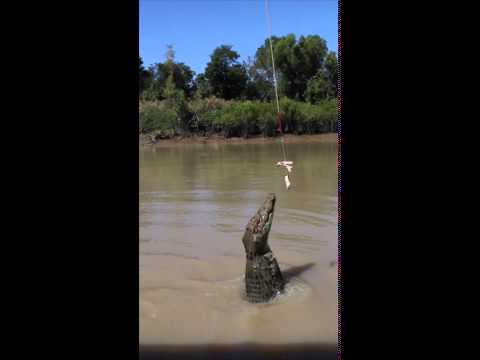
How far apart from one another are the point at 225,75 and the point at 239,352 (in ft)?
112

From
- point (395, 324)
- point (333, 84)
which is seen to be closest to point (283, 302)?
point (395, 324)

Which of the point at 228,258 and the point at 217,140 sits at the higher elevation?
the point at 217,140

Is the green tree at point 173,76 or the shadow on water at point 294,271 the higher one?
the green tree at point 173,76

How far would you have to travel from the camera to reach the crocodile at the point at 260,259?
14.5 ft

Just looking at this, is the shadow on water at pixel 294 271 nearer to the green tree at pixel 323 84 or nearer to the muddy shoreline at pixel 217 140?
the muddy shoreline at pixel 217 140

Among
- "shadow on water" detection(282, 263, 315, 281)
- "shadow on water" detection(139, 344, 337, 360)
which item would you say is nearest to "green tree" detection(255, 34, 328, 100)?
"shadow on water" detection(282, 263, 315, 281)

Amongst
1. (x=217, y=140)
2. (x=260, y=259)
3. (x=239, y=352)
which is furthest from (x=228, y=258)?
(x=217, y=140)

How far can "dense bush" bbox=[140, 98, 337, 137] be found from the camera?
2820cm

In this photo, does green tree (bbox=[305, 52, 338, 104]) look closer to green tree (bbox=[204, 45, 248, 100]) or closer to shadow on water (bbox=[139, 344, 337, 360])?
green tree (bbox=[204, 45, 248, 100])

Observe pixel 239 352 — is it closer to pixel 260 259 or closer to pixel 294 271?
pixel 260 259

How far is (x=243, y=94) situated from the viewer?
120 ft

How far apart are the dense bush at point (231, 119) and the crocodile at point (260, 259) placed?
2376 cm

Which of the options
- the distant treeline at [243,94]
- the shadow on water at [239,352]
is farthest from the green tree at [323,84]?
the shadow on water at [239,352]

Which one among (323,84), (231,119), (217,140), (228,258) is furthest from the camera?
(323,84)
